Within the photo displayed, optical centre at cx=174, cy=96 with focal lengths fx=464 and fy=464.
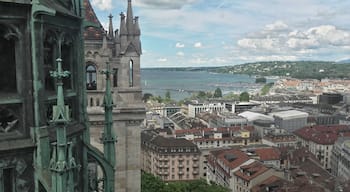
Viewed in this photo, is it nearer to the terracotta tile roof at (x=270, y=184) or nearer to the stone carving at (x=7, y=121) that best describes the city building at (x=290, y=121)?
the terracotta tile roof at (x=270, y=184)

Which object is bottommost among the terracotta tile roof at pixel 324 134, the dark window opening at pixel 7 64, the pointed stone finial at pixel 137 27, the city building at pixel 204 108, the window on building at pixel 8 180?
the city building at pixel 204 108

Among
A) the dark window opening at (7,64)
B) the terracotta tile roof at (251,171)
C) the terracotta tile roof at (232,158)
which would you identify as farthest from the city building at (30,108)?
the terracotta tile roof at (232,158)

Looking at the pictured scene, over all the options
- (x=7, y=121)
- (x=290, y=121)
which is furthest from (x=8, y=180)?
(x=290, y=121)

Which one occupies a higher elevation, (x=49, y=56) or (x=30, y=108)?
(x=49, y=56)

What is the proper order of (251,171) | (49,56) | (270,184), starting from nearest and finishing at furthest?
1. (49,56)
2. (270,184)
3. (251,171)

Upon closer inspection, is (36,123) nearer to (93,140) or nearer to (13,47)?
(13,47)

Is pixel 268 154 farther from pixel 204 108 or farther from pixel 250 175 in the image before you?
pixel 204 108

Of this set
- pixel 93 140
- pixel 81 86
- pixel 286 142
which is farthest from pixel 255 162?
pixel 81 86

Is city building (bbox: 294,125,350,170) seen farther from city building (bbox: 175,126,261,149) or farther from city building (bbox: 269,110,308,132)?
Answer: city building (bbox: 269,110,308,132)
